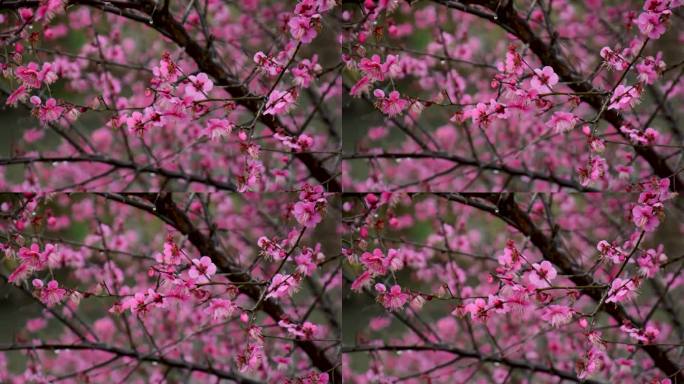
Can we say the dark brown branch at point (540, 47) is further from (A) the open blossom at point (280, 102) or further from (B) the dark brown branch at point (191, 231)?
(B) the dark brown branch at point (191, 231)

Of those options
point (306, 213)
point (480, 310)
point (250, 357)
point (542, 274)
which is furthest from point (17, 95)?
point (542, 274)

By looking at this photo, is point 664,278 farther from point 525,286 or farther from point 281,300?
point 281,300

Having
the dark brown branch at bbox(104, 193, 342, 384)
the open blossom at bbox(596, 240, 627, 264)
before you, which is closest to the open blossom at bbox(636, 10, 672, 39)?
the open blossom at bbox(596, 240, 627, 264)

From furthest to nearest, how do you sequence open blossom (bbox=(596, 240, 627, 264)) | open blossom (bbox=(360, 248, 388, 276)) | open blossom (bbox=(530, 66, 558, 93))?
open blossom (bbox=(360, 248, 388, 276))
open blossom (bbox=(596, 240, 627, 264))
open blossom (bbox=(530, 66, 558, 93))

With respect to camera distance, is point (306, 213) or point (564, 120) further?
point (306, 213)

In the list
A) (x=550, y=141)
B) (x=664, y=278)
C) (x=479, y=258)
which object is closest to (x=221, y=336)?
(x=479, y=258)

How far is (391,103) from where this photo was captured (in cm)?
227

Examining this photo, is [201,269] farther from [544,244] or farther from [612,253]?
[612,253]

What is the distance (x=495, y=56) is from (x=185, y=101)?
1027mm

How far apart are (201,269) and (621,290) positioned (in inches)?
44.9

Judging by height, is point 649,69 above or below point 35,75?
below

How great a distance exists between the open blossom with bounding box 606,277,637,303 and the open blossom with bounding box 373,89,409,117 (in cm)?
76

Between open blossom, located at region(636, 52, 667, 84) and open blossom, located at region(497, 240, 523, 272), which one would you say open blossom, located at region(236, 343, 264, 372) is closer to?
open blossom, located at region(497, 240, 523, 272)

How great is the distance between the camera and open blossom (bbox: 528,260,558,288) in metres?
2.17
